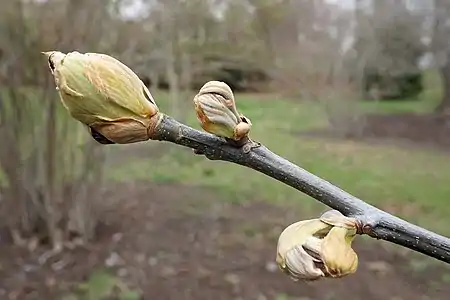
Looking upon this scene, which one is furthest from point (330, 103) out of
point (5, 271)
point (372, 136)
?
point (5, 271)

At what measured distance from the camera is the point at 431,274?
3982 mm

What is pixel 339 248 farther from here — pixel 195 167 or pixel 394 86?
pixel 394 86

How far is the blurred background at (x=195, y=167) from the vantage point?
3861 millimetres

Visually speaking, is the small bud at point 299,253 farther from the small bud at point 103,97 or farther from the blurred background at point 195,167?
the blurred background at point 195,167

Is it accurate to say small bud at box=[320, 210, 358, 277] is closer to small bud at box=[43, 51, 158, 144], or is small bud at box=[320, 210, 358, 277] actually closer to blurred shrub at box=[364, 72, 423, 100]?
small bud at box=[43, 51, 158, 144]

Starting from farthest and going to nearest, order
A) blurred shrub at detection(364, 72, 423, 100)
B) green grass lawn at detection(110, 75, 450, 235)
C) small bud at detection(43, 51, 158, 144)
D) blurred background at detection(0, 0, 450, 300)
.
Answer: blurred shrub at detection(364, 72, 423, 100) → green grass lawn at detection(110, 75, 450, 235) → blurred background at detection(0, 0, 450, 300) → small bud at detection(43, 51, 158, 144)

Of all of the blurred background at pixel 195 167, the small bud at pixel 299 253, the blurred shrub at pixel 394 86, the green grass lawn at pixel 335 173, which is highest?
the small bud at pixel 299 253

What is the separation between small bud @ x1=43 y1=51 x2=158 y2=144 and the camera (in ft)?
1.54

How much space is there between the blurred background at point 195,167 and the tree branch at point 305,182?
10.4 feet

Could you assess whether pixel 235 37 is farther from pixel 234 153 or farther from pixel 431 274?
pixel 234 153

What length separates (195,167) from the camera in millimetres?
→ 7230

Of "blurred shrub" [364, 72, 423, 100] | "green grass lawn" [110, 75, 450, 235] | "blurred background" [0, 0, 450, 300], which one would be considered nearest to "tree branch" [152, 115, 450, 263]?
"blurred background" [0, 0, 450, 300]

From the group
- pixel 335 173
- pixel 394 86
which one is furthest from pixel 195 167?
pixel 394 86

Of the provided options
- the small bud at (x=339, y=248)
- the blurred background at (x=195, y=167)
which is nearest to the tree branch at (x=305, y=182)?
the small bud at (x=339, y=248)
